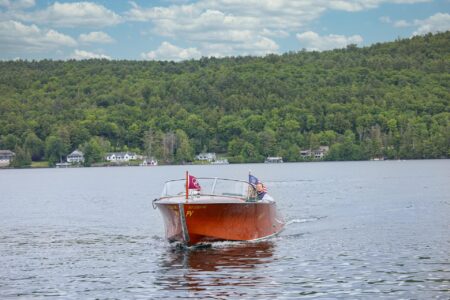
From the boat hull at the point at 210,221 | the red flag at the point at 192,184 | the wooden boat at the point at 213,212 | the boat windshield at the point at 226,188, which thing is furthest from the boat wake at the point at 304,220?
the red flag at the point at 192,184

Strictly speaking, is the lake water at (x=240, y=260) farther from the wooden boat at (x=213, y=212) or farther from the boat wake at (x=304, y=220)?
the wooden boat at (x=213, y=212)

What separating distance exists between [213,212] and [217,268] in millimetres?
4212

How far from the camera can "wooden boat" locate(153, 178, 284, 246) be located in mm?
30016

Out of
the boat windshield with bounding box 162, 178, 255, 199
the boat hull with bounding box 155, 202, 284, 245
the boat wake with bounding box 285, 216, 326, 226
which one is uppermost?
the boat windshield with bounding box 162, 178, 255, 199

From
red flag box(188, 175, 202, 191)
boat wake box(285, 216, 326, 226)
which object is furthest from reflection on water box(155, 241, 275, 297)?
boat wake box(285, 216, 326, 226)

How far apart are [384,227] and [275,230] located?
6183 mm

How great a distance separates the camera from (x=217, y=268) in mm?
26281

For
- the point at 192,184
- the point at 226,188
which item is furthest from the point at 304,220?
the point at 192,184

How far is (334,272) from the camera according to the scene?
24.7m

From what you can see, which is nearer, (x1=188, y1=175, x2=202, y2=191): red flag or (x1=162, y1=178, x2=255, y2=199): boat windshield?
(x1=188, y1=175, x2=202, y2=191): red flag

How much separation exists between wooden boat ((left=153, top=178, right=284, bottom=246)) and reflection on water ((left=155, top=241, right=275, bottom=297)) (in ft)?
1.86

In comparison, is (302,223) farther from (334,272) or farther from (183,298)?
(183,298)

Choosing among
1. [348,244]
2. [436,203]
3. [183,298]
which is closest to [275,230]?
[348,244]

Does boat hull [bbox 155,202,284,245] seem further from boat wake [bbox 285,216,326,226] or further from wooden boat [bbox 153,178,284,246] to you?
boat wake [bbox 285,216,326,226]
